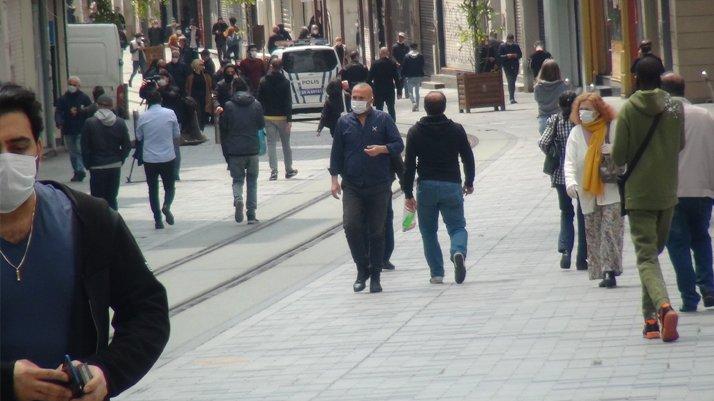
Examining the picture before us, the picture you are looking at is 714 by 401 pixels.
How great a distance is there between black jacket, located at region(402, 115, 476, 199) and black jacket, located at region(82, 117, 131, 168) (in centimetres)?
536

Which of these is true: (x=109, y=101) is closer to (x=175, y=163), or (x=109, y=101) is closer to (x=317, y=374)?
(x=175, y=163)

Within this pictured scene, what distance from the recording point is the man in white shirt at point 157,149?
679 inches

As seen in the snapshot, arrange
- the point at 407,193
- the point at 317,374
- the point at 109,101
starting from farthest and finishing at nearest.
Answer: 1. the point at 109,101
2. the point at 407,193
3. the point at 317,374

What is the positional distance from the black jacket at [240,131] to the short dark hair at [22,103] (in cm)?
1382

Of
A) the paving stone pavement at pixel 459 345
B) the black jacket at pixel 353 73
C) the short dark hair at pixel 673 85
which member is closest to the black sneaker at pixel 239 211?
the paving stone pavement at pixel 459 345

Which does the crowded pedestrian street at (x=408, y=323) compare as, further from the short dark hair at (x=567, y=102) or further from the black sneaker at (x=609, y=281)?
the short dark hair at (x=567, y=102)

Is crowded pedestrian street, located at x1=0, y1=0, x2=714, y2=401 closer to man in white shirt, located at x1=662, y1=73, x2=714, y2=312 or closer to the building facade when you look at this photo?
man in white shirt, located at x1=662, y1=73, x2=714, y2=312

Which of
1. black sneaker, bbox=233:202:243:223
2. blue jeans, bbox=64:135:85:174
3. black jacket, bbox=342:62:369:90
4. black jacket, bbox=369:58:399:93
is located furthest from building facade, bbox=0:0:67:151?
black sneaker, bbox=233:202:243:223

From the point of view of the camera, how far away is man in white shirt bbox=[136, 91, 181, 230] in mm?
17234

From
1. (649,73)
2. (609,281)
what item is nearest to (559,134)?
(609,281)

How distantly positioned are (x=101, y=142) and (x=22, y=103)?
13.1 meters

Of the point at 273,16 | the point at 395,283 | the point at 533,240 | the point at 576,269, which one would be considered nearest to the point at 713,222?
the point at 533,240

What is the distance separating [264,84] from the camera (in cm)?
2214

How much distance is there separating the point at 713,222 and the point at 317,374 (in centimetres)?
660
